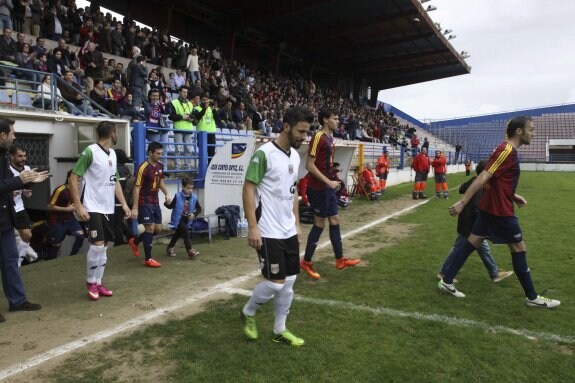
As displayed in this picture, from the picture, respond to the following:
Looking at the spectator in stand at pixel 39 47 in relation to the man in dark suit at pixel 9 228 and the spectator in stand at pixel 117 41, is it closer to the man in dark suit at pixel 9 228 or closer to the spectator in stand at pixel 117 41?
the spectator in stand at pixel 117 41

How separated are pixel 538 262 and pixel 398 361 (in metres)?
4.39

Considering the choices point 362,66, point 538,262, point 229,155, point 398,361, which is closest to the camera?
point 398,361

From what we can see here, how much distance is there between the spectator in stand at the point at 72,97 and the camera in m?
9.89

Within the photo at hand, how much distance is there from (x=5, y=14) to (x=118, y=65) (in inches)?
120

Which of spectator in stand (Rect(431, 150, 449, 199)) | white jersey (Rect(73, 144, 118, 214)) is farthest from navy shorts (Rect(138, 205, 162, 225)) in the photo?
spectator in stand (Rect(431, 150, 449, 199))

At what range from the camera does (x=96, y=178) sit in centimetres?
511

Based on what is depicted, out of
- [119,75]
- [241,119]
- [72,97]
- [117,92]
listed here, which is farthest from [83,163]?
[241,119]

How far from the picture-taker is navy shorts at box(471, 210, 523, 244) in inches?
186

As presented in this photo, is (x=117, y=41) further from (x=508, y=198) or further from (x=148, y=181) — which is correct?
(x=508, y=198)

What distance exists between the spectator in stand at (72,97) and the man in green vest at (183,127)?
6.24ft

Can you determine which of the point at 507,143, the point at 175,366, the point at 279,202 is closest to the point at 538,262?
the point at 507,143

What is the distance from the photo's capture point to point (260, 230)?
3684 millimetres

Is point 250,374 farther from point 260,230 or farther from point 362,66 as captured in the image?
point 362,66

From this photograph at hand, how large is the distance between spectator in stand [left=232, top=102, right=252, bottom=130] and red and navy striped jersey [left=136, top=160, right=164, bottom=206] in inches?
337
